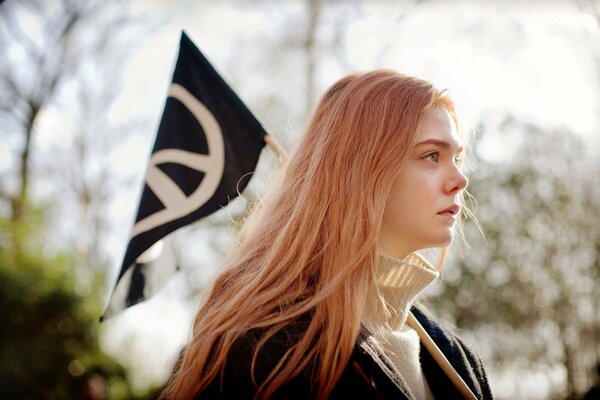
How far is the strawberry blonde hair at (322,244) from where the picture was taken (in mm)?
1737

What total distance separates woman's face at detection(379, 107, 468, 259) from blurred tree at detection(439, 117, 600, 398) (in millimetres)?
4798

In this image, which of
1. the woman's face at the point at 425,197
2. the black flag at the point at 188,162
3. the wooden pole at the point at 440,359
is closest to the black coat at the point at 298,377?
the woman's face at the point at 425,197

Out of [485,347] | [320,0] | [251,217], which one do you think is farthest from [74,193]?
[251,217]

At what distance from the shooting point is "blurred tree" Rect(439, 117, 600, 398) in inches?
270

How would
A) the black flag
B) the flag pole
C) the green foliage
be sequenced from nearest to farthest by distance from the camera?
1. the flag pole
2. the black flag
3. the green foliage

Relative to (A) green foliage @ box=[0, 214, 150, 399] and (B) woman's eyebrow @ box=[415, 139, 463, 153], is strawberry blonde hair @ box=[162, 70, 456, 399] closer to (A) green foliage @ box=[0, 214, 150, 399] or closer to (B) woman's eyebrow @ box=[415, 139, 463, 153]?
(B) woman's eyebrow @ box=[415, 139, 463, 153]

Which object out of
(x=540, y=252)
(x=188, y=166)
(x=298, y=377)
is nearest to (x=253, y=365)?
(x=298, y=377)

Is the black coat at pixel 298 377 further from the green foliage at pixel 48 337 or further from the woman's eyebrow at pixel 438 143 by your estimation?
the green foliage at pixel 48 337

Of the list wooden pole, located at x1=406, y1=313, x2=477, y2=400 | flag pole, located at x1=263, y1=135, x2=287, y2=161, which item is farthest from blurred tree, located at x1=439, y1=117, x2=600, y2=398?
wooden pole, located at x1=406, y1=313, x2=477, y2=400

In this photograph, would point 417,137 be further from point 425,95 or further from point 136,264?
point 136,264

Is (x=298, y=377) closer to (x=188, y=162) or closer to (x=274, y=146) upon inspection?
(x=274, y=146)

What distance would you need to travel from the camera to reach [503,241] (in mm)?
7047

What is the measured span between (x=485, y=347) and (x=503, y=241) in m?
1.40

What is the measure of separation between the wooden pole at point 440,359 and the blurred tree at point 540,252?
4.63 metres
